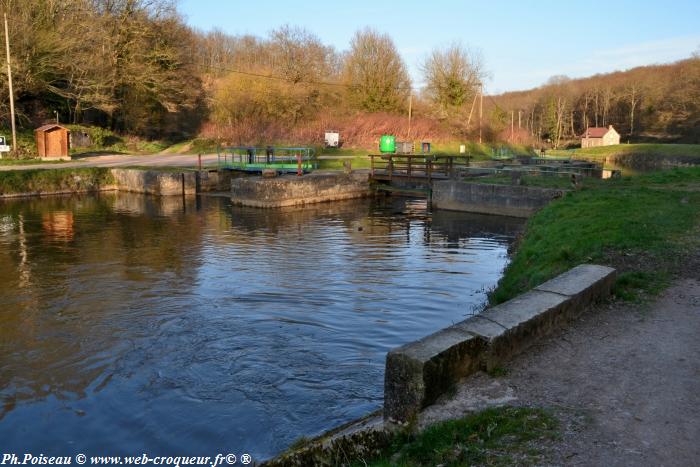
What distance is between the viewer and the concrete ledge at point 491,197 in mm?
20344

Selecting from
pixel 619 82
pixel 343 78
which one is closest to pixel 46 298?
pixel 343 78

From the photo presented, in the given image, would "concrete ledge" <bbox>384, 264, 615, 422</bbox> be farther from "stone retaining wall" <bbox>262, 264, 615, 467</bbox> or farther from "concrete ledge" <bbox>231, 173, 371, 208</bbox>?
"concrete ledge" <bbox>231, 173, 371, 208</bbox>

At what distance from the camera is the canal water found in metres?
6.00

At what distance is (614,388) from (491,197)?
1774 cm

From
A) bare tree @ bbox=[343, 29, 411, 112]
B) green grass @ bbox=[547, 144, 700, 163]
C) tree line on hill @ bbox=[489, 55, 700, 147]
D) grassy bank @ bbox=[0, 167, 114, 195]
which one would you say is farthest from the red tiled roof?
grassy bank @ bbox=[0, 167, 114, 195]

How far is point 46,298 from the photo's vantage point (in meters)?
10.5

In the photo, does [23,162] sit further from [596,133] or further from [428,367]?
[596,133]

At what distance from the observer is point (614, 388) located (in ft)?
14.3

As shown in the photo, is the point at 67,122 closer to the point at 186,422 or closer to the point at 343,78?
the point at 343,78

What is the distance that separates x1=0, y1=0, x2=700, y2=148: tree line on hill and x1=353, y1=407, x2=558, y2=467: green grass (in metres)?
35.0

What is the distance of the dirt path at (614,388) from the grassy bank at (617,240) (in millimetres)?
1112

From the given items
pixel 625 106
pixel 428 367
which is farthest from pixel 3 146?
pixel 625 106

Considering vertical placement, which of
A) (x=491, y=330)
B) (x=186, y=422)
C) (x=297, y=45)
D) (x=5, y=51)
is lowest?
(x=186, y=422)

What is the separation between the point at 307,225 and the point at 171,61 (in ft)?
99.3
